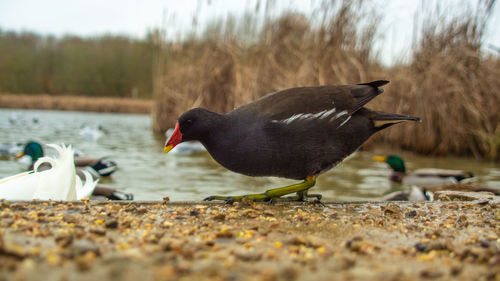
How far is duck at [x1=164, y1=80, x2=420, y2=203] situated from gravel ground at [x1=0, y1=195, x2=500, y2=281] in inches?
10.7

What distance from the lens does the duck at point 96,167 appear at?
4660mm

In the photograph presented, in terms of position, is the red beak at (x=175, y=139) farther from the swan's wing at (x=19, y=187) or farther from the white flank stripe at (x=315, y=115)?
the swan's wing at (x=19, y=187)

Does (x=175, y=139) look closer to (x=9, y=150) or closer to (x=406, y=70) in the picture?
(x=9, y=150)

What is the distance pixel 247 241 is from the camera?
212cm

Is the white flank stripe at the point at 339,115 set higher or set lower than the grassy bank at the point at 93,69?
lower

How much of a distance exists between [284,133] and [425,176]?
446cm

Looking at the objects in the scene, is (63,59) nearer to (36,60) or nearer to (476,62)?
(36,60)

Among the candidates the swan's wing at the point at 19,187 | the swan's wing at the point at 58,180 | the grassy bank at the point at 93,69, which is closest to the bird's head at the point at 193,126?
the swan's wing at the point at 58,180

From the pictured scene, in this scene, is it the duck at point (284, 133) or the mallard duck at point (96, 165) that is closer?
the duck at point (284, 133)

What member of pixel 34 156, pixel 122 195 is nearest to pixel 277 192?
pixel 122 195

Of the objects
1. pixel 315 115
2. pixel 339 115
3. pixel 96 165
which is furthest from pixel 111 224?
pixel 96 165

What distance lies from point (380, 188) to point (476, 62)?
4.44m

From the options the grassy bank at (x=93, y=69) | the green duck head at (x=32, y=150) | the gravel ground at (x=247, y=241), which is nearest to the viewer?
the gravel ground at (x=247, y=241)

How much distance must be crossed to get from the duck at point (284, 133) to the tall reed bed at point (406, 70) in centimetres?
559
